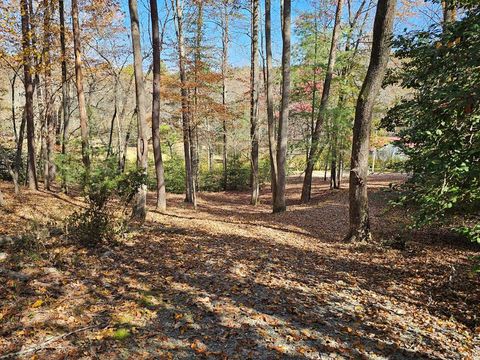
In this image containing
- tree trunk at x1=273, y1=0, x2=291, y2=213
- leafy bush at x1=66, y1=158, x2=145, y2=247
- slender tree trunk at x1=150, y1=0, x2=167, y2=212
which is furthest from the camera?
tree trunk at x1=273, y1=0, x2=291, y2=213

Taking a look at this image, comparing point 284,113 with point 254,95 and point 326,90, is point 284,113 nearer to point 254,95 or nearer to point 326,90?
point 326,90

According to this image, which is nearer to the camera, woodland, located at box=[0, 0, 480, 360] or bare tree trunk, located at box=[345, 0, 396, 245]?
woodland, located at box=[0, 0, 480, 360]

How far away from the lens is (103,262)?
4.96 metres

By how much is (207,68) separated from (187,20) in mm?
3602

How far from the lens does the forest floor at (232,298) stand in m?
3.09

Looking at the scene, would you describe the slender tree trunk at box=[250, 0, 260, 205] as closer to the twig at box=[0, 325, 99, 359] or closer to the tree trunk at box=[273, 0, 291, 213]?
the tree trunk at box=[273, 0, 291, 213]

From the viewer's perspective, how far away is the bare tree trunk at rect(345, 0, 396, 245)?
6223 millimetres

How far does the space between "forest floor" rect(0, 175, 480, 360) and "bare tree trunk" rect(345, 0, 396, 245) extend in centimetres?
58

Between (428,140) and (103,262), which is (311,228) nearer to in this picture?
(428,140)

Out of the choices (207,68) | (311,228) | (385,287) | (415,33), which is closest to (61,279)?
→ (385,287)

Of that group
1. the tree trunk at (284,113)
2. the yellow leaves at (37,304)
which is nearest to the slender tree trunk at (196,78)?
the tree trunk at (284,113)

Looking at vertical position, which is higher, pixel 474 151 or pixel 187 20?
pixel 187 20

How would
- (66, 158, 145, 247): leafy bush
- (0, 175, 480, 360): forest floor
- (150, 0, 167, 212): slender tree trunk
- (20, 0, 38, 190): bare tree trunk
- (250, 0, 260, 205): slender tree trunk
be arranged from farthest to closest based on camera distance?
(250, 0, 260, 205): slender tree trunk → (20, 0, 38, 190): bare tree trunk → (150, 0, 167, 212): slender tree trunk → (66, 158, 145, 247): leafy bush → (0, 175, 480, 360): forest floor

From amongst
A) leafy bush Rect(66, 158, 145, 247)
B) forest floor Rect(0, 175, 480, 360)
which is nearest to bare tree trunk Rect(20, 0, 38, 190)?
forest floor Rect(0, 175, 480, 360)
